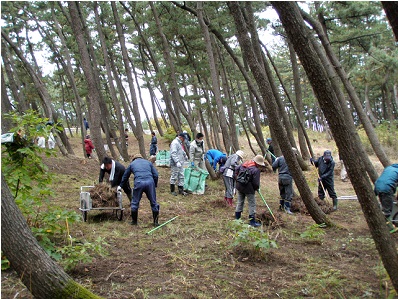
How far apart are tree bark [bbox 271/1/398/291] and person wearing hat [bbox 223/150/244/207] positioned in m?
4.91

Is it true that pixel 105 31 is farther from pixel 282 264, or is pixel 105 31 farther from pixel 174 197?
pixel 282 264

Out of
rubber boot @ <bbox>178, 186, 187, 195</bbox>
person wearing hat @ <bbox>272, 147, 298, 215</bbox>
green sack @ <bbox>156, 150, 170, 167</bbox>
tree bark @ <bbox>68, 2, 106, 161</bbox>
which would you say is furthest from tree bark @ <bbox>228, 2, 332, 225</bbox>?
green sack @ <bbox>156, 150, 170, 167</bbox>

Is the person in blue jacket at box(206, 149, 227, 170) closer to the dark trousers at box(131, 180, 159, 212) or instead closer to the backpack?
the backpack

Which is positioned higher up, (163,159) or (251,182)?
(163,159)

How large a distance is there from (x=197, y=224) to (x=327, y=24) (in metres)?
10.6

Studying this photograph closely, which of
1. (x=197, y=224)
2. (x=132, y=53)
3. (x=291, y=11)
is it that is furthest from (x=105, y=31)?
(x=291, y=11)

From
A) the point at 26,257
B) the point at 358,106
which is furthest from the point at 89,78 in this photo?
the point at 26,257

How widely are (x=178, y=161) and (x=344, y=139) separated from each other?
738cm

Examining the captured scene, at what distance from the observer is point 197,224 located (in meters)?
8.46

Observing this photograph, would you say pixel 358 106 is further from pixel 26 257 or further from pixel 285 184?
pixel 26 257

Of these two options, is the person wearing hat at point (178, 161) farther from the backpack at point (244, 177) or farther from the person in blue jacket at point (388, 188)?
the person in blue jacket at point (388, 188)

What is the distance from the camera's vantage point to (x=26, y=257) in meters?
3.64

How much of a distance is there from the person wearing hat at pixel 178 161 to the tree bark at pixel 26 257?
7.87 metres

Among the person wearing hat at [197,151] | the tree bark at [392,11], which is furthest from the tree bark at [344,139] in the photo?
the person wearing hat at [197,151]
